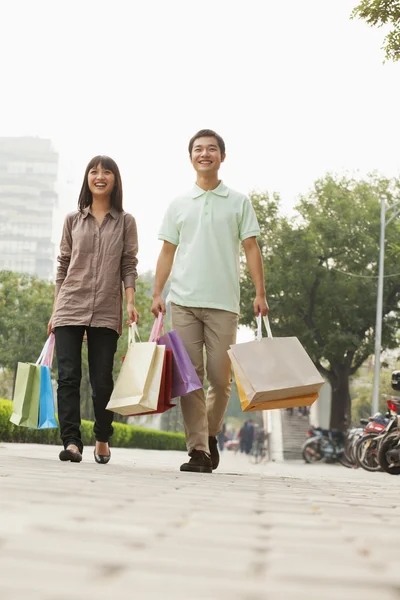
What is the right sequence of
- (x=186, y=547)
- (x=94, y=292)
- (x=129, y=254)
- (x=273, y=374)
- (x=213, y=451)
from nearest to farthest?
(x=186, y=547) < (x=273, y=374) < (x=94, y=292) < (x=129, y=254) < (x=213, y=451)

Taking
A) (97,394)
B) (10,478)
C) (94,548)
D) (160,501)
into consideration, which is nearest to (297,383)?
(97,394)

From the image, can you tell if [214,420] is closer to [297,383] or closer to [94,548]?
[297,383]

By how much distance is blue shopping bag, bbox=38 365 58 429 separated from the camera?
7.11m

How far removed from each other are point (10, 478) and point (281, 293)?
103ft

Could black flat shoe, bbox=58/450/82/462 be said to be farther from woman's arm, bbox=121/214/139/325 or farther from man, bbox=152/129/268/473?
woman's arm, bbox=121/214/139/325

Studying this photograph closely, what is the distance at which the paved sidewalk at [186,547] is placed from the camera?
5.37 feet

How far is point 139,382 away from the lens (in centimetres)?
642

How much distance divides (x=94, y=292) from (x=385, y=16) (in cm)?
921

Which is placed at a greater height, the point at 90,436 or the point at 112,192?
the point at 112,192

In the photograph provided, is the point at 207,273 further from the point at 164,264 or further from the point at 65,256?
the point at 65,256

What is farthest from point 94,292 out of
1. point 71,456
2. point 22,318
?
point 22,318

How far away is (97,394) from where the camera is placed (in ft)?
23.0

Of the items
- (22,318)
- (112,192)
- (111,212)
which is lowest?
(111,212)

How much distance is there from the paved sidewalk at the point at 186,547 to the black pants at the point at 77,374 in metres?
3.01
